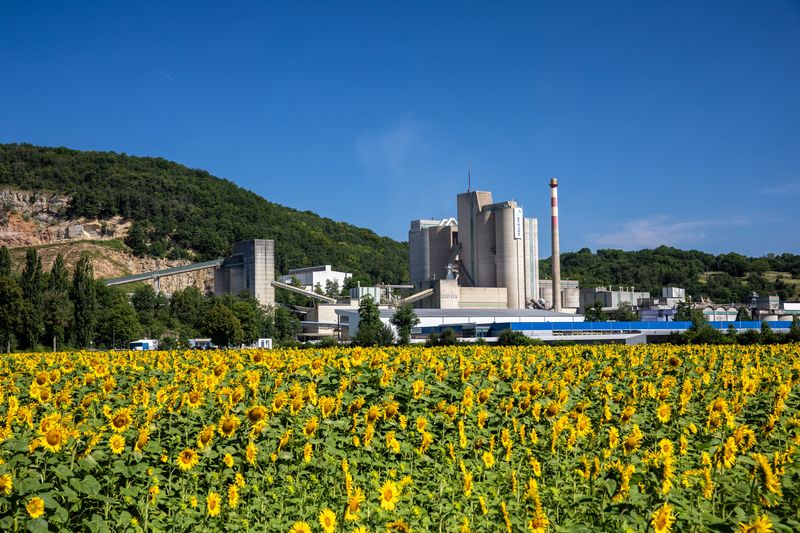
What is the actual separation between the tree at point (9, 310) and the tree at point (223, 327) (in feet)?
62.0

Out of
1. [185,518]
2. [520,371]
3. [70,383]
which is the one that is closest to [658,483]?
[185,518]

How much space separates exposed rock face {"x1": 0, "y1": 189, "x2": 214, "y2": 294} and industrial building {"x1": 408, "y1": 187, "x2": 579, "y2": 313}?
66.1m

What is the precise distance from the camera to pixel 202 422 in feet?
35.6

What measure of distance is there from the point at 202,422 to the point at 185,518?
237 cm

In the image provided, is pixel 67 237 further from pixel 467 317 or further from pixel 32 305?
pixel 32 305

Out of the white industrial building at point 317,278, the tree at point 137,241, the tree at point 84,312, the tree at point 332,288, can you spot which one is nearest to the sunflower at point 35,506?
the tree at point 84,312

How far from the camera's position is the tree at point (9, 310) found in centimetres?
6450

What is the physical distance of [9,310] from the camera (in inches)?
2559

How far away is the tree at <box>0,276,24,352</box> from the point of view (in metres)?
64.5

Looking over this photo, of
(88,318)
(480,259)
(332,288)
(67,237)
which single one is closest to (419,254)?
(480,259)

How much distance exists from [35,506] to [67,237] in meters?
186

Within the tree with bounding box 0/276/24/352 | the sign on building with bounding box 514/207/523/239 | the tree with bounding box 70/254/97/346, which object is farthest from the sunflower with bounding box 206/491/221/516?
the sign on building with bounding box 514/207/523/239

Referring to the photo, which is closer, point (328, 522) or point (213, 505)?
point (328, 522)

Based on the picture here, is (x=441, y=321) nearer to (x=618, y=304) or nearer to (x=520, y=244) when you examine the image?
(x=520, y=244)
